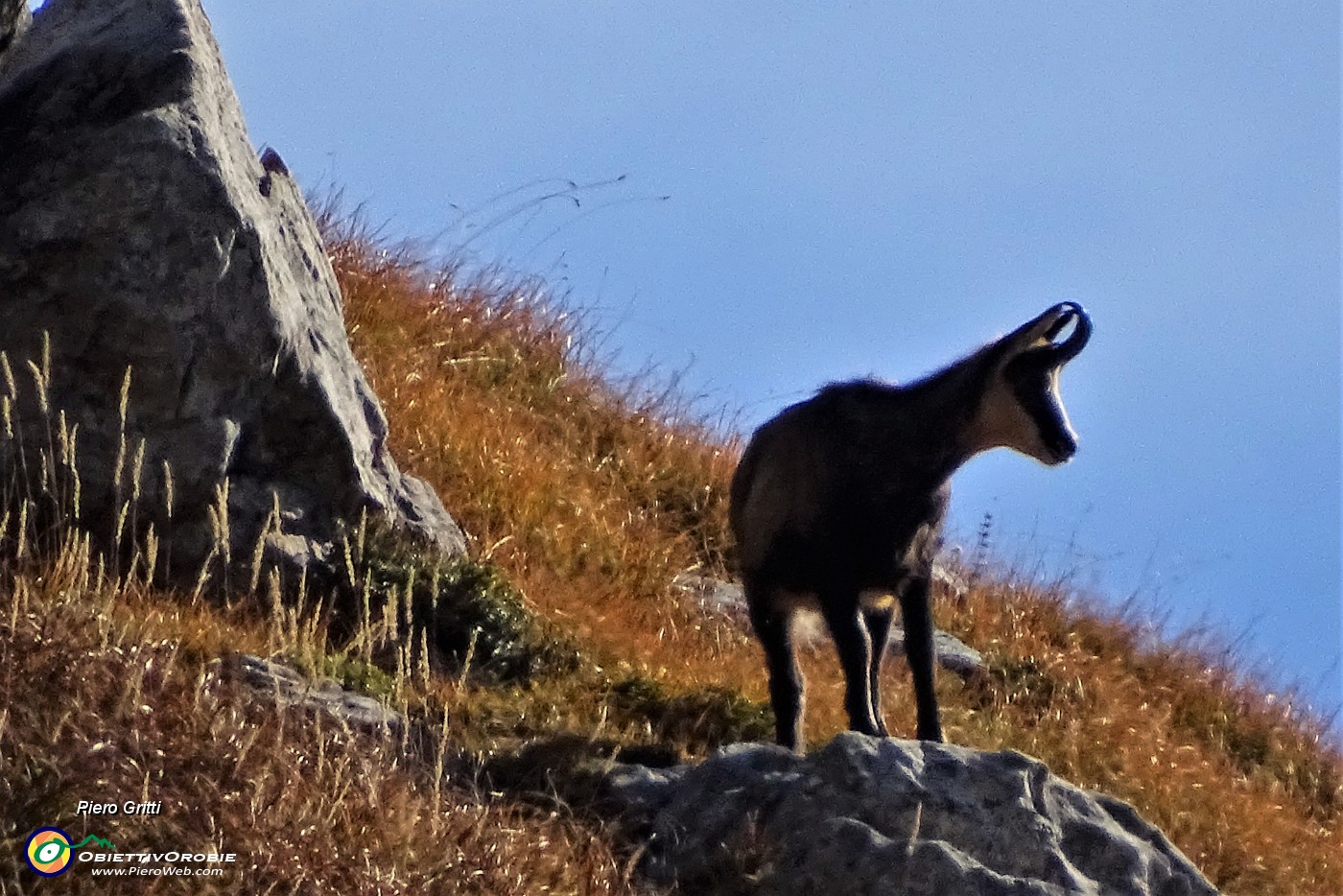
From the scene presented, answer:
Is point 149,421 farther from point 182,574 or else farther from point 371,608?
point 371,608

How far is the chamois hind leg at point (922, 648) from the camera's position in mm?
7223

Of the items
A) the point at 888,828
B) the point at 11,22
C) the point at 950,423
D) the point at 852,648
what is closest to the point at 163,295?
the point at 11,22

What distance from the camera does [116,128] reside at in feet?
23.9

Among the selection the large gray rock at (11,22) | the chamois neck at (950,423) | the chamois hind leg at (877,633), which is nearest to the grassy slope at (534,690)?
the chamois hind leg at (877,633)

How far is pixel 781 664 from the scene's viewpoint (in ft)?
24.0

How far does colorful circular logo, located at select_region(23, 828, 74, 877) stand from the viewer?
466 centimetres

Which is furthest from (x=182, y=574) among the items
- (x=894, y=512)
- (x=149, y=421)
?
(x=894, y=512)

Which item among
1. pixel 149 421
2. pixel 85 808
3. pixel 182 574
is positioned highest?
pixel 149 421

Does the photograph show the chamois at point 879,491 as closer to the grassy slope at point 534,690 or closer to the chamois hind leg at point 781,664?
the chamois hind leg at point 781,664

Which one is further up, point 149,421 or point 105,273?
point 105,273

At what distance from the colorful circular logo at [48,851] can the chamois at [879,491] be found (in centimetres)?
317

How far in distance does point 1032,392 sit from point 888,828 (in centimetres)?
200

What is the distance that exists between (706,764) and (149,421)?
272cm

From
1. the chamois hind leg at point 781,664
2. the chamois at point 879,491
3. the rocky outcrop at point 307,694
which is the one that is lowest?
the rocky outcrop at point 307,694
